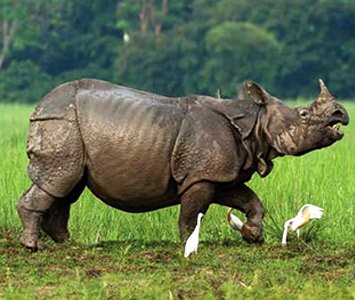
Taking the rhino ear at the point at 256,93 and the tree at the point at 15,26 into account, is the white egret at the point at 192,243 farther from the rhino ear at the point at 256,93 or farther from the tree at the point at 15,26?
the tree at the point at 15,26

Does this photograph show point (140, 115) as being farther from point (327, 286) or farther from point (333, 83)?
point (333, 83)

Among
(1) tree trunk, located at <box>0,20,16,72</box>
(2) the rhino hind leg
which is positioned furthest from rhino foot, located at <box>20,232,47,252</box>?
(1) tree trunk, located at <box>0,20,16,72</box>

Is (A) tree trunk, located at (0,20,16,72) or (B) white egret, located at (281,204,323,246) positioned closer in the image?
(B) white egret, located at (281,204,323,246)

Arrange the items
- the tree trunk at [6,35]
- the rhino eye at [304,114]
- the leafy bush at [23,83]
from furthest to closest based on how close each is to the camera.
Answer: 1. the tree trunk at [6,35]
2. the leafy bush at [23,83]
3. the rhino eye at [304,114]

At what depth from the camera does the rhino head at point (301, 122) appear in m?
8.67

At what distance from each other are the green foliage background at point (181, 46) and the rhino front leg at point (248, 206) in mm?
40737

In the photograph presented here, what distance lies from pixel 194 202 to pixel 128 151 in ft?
1.53

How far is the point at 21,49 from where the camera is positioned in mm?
55156

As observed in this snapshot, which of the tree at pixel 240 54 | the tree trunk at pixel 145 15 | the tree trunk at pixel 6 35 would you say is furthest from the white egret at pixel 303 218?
the tree trunk at pixel 145 15

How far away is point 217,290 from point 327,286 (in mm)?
540

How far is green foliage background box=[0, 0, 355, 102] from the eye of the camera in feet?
170

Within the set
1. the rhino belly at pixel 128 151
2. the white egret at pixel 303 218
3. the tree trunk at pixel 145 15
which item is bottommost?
the tree trunk at pixel 145 15

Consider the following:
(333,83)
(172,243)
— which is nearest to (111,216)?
(172,243)

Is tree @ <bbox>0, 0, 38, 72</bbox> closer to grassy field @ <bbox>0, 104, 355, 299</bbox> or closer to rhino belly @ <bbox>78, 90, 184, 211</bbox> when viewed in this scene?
grassy field @ <bbox>0, 104, 355, 299</bbox>
